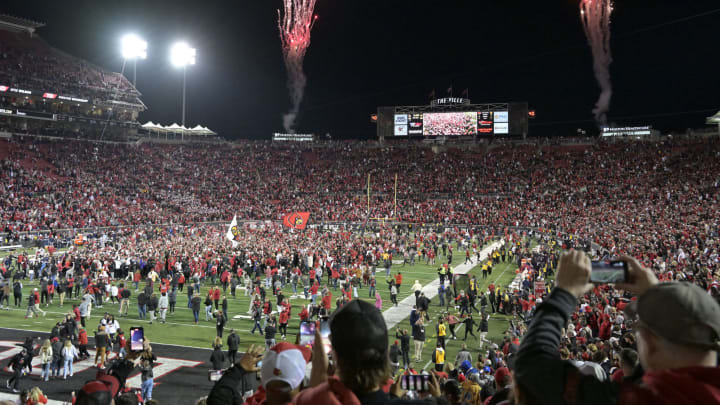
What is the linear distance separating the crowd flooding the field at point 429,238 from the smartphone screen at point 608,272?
4cm

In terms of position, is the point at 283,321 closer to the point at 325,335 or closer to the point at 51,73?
the point at 325,335

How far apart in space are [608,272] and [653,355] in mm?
362

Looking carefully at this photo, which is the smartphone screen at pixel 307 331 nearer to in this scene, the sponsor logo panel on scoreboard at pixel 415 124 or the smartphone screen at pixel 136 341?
the smartphone screen at pixel 136 341

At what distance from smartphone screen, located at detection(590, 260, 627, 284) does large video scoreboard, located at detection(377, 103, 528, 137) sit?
60485 mm

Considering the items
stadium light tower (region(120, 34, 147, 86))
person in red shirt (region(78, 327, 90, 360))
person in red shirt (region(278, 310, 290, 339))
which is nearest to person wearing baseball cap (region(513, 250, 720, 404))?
person in red shirt (region(278, 310, 290, 339))

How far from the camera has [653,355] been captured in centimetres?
154

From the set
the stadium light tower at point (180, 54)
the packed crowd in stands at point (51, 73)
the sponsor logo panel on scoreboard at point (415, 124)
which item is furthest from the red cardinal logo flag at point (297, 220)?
the packed crowd in stands at point (51, 73)

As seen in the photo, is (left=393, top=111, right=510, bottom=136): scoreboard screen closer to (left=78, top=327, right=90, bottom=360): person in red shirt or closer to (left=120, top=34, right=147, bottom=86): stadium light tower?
(left=120, top=34, right=147, bottom=86): stadium light tower

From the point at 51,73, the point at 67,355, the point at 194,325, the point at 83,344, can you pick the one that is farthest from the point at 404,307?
the point at 51,73

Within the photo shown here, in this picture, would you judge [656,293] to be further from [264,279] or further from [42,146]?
[42,146]

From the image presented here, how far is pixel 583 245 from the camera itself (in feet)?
94.8

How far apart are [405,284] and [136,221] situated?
98.1 ft

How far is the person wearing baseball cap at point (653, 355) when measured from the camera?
1.40 m

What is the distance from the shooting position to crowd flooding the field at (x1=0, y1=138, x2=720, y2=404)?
1.65 m
